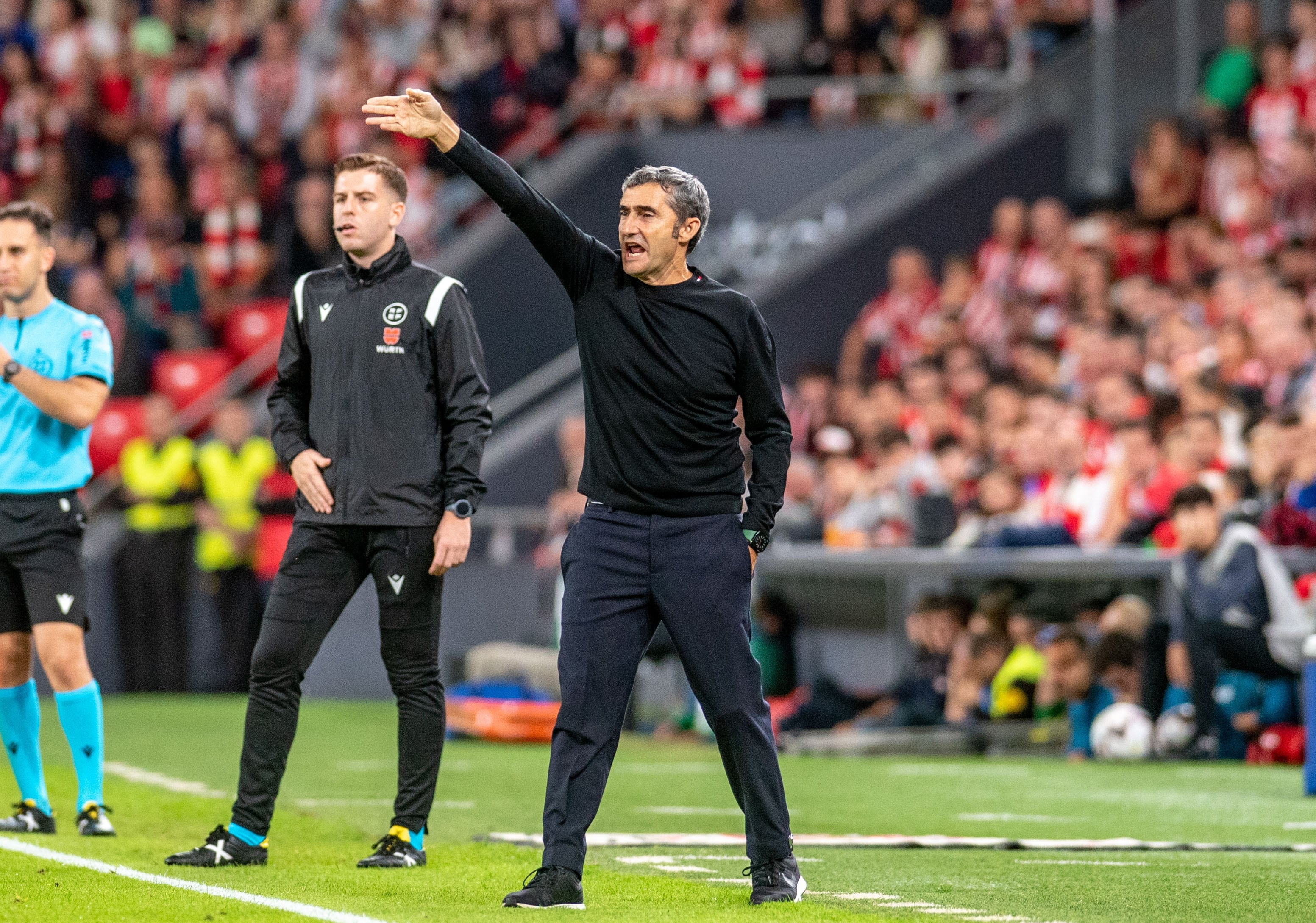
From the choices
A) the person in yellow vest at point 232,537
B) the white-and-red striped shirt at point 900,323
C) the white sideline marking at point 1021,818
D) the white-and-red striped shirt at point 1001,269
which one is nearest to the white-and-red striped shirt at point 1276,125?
the white-and-red striped shirt at point 1001,269

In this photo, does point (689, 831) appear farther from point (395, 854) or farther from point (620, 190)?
point (620, 190)

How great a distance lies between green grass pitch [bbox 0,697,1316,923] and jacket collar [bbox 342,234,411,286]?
80.0 inches

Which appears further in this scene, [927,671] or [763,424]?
[927,671]

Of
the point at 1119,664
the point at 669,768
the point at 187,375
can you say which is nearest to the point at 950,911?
the point at 669,768

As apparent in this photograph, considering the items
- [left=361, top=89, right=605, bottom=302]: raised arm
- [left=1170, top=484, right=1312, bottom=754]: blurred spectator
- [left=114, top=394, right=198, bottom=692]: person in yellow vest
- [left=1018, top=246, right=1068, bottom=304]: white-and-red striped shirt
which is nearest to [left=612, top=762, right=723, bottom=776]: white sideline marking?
[left=1170, top=484, right=1312, bottom=754]: blurred spectator

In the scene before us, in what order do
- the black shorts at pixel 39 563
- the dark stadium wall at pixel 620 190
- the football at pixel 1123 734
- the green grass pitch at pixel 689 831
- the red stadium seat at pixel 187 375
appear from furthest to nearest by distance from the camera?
the red stadium seat at pixel 187 375 → the dark stadium wall at pixel 620 190 → the football at pixel 1123 734 → the black shorts at pixel 39 563 → the green grass pitch at pixel 689 831

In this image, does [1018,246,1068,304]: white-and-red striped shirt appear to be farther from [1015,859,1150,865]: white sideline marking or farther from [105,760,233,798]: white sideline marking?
[1015,859,1150,865]: white sideline marking

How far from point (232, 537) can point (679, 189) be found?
12.8 meters

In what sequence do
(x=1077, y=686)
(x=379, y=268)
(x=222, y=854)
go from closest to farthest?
(x=222, y=854) → (x=379, y=268) → (x=1077, y=686)

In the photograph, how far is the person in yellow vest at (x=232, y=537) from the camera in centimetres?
1861

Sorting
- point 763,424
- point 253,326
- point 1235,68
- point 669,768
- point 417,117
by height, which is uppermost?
point 1235,68

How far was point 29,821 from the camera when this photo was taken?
27.3ft

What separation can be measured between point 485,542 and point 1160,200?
252 inches

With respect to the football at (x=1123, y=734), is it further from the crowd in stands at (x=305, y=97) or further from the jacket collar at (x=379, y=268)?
the crowd in stands at (x=305, y=97)
